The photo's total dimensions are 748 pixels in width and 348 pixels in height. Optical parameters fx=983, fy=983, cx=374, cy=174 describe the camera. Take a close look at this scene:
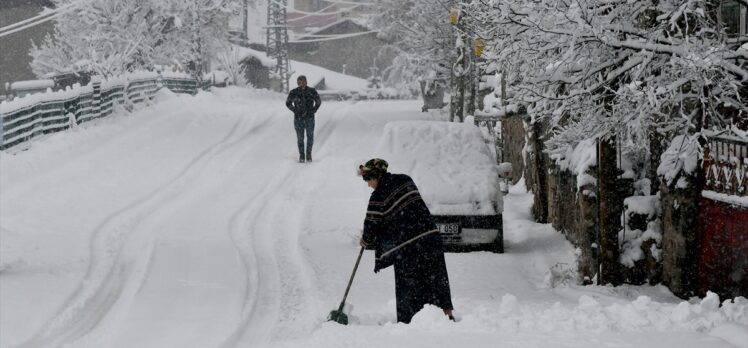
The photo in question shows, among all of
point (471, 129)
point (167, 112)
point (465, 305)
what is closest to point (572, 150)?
point (471, 129)

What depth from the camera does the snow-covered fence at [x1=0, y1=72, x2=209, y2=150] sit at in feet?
65.7

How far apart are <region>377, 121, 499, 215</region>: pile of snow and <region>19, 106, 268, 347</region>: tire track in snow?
12.0ft

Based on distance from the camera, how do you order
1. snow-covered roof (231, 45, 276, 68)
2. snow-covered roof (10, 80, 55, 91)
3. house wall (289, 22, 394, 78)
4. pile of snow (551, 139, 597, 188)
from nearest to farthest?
pile of snow (551, 139, 597, 188) < snow-covered roof (10, 80, 55, 91) < snow-covered roof (231, 45, 276, 68) < house wall (289, 22, 394, 78)

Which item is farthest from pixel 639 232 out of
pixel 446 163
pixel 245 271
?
pixel 245 271

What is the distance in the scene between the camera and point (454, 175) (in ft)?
43.0

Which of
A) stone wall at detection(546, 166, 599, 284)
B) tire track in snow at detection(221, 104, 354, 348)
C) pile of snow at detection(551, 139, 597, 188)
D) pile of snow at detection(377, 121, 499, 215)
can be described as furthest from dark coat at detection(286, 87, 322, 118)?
pile of snow at detection(551, 139, 597, 188)

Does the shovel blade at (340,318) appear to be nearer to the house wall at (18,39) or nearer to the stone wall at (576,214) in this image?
the stone wall at (576,214)

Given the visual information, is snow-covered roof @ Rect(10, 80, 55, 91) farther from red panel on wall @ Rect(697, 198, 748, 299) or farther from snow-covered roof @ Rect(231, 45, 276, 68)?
red panel on wall @ Rect(697, 198, 748, 299)

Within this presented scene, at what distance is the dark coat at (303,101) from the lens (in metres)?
20.1

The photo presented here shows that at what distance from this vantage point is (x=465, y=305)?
9.63 metres

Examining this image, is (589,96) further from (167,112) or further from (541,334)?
(167,112)

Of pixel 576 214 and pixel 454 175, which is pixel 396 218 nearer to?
pixel 454 175

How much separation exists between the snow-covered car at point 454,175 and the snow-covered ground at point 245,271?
243 millimetres

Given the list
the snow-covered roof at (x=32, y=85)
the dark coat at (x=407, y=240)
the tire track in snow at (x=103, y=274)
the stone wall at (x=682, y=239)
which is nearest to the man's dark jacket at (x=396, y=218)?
the dark coat at (x=407, y=240)
